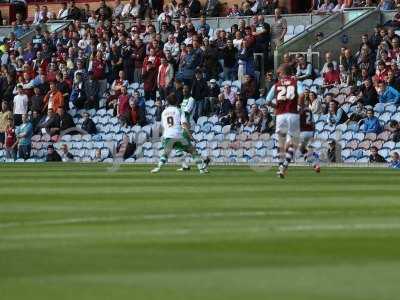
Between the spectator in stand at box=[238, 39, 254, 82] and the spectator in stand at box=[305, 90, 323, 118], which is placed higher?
the spectator in stand at box=[238, 39, 254, 82]

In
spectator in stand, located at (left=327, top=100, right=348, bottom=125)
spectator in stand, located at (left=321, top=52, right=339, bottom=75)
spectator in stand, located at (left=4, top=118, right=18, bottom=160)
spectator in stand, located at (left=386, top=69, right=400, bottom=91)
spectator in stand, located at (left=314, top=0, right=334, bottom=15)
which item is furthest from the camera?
spectator in stand, located at (left=4, top=118, right=18, bottom=160)

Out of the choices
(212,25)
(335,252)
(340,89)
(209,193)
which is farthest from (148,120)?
(335,252)

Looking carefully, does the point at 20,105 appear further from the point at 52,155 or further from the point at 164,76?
the point at 164,76

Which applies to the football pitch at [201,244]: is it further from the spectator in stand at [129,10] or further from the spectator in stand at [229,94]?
the spectator in stand at [129,10]

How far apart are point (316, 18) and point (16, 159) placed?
997cm

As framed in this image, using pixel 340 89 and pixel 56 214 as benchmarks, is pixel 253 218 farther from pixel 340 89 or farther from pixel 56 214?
pixel 340 89

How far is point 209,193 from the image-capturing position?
18031mm

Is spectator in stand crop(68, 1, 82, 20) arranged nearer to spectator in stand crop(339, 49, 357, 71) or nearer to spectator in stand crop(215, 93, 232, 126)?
spectator in stand crop(215, 93, 232, 126)

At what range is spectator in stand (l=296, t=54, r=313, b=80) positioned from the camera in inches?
1401

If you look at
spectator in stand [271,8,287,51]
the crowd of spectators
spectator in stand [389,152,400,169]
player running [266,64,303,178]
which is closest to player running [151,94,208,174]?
player running [266,64,303,178]

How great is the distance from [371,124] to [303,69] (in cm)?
384

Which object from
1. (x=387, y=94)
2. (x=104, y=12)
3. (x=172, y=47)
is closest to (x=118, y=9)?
(x=104, y=12)

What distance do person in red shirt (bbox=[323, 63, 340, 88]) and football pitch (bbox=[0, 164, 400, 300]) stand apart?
52.4ft

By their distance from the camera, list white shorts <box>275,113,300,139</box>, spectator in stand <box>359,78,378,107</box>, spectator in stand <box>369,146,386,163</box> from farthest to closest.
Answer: spectator in stand <box>359,78,378,107</box>, spectator in stand <box>369,146,386,163</box>, white shorts <box>275,113,300,139</box>
